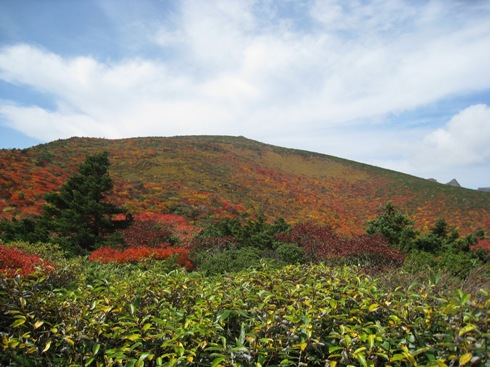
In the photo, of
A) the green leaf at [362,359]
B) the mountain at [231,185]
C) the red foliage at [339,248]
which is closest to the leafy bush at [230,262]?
the red foliage at [339,248]

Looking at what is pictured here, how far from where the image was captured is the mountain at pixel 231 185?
68.4 feet

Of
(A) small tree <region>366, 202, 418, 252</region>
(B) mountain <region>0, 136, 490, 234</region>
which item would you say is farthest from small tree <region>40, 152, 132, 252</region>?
(A) small tree <region>366, 202, 418, 252</region>

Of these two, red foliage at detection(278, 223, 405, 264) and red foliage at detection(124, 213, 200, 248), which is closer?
red foliage at detection(278, 223, 405, 264)

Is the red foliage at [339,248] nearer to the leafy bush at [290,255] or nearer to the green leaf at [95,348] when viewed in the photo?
the leafy bush at [290,255]

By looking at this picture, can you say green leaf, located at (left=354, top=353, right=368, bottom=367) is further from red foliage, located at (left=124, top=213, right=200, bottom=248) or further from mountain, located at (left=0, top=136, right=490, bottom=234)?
mountain, located at (left=0, top=136, right=490, bottom=234)

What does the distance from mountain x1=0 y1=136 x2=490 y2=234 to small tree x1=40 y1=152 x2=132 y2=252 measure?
3842 mm

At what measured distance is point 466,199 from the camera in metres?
37.5

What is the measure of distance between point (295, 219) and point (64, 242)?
19.8 meters

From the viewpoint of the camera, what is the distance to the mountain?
2086 centimetres

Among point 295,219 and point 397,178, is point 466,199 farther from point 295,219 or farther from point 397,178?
point 295,219

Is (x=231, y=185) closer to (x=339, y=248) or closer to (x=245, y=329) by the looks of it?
(x=339, y=248)

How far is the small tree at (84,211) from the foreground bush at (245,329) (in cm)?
811

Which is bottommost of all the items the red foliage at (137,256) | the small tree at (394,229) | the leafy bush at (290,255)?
the red foliage at (137,256)

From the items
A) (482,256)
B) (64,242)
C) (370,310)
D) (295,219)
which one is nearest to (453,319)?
(370,310)
